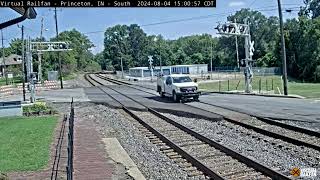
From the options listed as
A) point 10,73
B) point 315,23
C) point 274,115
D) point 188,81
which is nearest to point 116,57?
point 10,73

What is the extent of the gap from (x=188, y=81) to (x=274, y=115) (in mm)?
12373

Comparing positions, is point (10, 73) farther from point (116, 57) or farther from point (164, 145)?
point (164, 145)

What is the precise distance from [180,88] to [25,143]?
1902cm

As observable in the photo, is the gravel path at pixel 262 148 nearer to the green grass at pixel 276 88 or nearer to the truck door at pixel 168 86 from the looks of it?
the truck door at pixel 168 86

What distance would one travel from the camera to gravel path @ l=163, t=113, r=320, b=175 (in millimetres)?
12258

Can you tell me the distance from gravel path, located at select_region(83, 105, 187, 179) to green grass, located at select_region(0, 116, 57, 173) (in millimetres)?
2472

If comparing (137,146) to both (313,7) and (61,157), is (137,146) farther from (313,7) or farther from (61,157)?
(313,7)

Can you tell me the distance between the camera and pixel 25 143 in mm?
15719

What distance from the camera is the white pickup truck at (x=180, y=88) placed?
33562mm

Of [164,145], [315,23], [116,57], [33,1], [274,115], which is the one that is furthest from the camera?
[116,57]

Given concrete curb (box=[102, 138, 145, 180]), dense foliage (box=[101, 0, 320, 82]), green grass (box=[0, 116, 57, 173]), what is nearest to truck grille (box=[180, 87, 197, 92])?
green grass (box=[0, 116, 57, 173])

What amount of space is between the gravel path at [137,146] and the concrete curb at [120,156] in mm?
207

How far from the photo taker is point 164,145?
52.1 ft

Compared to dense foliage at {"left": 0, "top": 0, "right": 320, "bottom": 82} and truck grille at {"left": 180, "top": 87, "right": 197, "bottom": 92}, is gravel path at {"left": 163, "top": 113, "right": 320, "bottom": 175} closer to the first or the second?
truck grille at {"left": 180, "top": 87, "right": 197, "bottom": 92}
